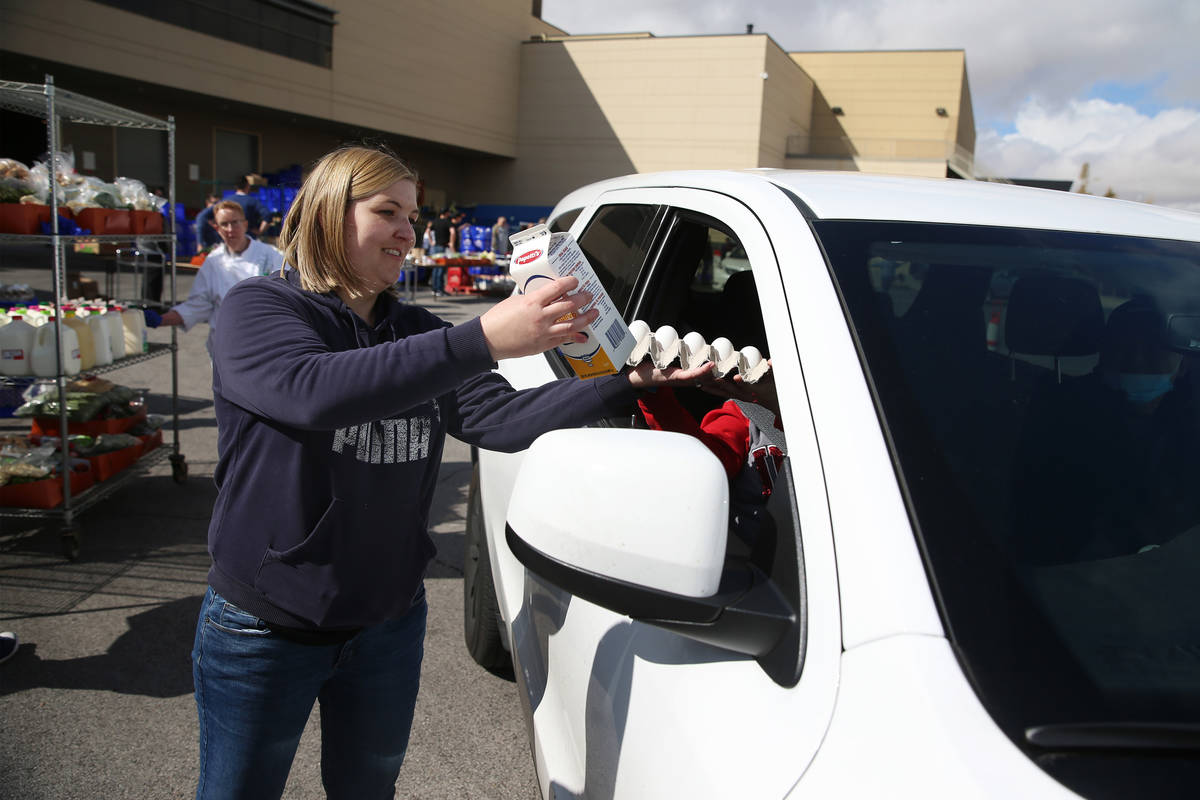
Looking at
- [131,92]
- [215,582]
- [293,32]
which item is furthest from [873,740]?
[293,32]

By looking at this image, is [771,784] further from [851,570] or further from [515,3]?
[515,3]

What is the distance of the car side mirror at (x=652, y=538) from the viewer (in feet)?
3.52

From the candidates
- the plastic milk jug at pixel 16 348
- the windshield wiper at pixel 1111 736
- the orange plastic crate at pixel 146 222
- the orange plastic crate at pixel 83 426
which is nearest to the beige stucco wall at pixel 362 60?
the orange plastic crate at pixel 146 222

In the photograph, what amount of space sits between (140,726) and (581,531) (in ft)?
8.10

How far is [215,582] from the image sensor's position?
5.14 ft

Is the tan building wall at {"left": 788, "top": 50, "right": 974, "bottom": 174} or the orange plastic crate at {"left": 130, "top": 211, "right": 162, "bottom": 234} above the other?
the tan building wall at {"left": 788, "top": 50, "right": 974, "bottom": 174}

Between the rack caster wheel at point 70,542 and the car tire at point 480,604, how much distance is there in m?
2.11

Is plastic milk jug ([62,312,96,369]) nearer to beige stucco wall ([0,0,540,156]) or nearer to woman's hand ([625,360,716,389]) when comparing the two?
woman's hand ([625,360,716,389])

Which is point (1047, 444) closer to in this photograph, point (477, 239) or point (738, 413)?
point (738, 413)

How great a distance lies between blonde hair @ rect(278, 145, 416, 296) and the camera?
1576 millimetres

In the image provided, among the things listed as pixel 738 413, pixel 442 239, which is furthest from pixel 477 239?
pixel 738 413

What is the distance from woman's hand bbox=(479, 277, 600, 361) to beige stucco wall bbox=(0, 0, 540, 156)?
2344 centimetres

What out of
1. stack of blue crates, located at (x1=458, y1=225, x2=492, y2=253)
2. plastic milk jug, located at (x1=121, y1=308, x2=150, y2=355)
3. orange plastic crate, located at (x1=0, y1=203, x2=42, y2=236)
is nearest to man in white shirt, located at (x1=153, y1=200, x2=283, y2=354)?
plastic milk jug, located at (x1=121, y1=308, x2=150, y2=355)

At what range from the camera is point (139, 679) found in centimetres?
315
